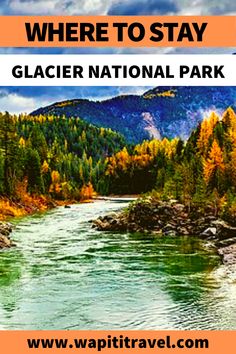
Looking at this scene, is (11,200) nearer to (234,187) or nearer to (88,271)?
(234,187)

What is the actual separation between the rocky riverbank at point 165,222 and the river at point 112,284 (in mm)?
580

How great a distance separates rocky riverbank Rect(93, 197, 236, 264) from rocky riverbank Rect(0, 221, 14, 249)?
2597mm

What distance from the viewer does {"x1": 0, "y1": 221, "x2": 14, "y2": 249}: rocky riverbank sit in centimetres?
1493

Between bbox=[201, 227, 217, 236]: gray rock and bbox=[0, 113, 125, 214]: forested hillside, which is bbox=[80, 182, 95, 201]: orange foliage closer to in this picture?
bbox=[0, 113, 125, 214]: forested hillside

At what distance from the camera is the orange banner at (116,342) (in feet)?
21.9

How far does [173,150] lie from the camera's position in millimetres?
19891

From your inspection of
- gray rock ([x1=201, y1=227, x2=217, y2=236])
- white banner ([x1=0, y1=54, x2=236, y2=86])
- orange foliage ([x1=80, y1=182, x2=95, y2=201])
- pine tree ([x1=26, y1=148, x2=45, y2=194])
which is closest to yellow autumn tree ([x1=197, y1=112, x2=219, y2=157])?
gray rock ([x1=201, y1=227, x2=217, y2=236])

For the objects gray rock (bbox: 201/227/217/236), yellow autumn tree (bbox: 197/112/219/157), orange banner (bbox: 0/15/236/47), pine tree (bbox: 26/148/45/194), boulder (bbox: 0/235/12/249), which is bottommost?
boulder (bbox: 0/235/12/249)

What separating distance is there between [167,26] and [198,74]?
96 centimetres

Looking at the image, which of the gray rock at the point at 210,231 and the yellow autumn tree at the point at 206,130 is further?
the yellow autumn tree at the point at 206,130

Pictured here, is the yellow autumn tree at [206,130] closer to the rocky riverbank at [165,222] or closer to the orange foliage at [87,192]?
the rocky riverbank at [165,222]

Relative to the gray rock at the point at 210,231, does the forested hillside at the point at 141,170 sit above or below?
above

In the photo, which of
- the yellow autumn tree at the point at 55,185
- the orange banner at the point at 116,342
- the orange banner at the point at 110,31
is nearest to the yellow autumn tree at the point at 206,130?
the orange banner at the point at 110,31

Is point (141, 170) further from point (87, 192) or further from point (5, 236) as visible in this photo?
→ point (5, 236)
